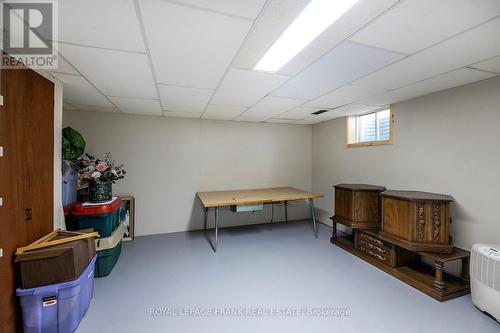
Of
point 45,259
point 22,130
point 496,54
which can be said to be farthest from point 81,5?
point 496,54

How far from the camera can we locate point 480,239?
2443 mm

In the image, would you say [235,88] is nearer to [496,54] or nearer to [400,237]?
[496,54]

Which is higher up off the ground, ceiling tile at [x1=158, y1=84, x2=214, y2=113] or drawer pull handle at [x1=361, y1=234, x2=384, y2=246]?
ceiling tile at [x1=158, y1=84, x2=214, y2=113]

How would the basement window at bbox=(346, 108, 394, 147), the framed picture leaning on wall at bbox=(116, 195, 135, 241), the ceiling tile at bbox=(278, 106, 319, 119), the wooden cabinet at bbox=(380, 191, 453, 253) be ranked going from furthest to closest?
the framed picture leaning on wall at bbox=(116, 195, 135, 241) < the ceiling tile at bbox=(278, 106, 319, 119) < the basement window at bbox=(346, 108, 394, 147) < the wooden cabinet at bbox=(380, 191, 453, 253)

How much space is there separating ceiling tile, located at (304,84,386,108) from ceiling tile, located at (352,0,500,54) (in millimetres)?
972

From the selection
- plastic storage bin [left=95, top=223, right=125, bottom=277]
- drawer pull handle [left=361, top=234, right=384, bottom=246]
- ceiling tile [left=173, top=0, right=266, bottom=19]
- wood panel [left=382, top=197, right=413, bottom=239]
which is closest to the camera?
ceiling tile [left=173, top=0, right=266, bottom=19]

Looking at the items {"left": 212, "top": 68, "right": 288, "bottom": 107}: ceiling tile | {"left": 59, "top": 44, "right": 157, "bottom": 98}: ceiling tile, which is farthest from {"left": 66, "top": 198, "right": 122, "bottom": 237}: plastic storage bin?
{"left": 212, "top": 68, "right": 288, "bottom": 107}: ceiling tile

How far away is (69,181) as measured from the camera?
2.88 metres

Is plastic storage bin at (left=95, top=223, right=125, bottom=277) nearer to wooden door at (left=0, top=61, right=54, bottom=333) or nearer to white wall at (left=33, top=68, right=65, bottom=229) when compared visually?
white wall at (left=33, top=68, right=65, bottom=229)

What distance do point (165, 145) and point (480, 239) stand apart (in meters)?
4.79

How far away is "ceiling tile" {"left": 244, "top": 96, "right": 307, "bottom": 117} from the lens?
312 centimetres

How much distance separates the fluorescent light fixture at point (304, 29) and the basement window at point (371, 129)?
2519 millimetres
